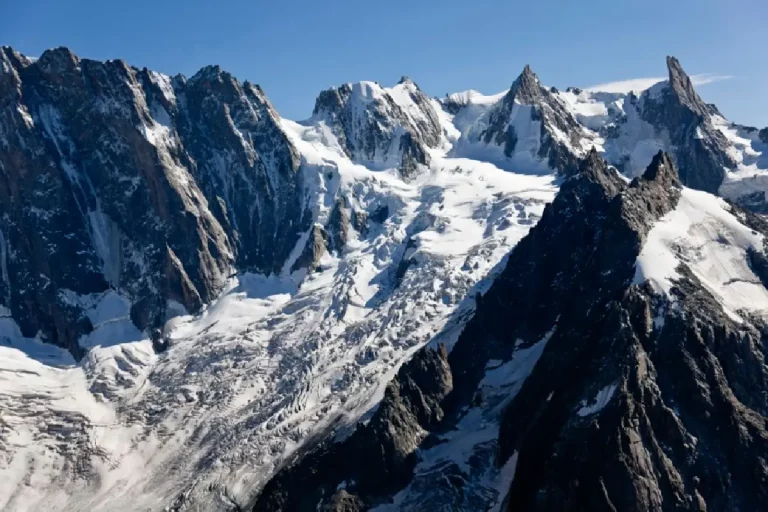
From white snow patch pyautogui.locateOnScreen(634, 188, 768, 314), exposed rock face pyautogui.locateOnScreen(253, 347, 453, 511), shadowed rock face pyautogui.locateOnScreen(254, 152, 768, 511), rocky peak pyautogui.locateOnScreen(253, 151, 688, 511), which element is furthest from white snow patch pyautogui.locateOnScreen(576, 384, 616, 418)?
exposed rock face pyautogui.locateOnScreen(253, 347, 453, 511)

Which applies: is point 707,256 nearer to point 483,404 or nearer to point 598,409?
point 483,404

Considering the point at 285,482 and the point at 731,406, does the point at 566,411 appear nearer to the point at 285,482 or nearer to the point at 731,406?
the point at 731,406

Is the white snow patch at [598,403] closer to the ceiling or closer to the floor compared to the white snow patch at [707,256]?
closer to the floor

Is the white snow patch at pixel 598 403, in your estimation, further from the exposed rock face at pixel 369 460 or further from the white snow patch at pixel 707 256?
the exposed rock face at pixel 369 460

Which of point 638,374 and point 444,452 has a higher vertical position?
point 638,374

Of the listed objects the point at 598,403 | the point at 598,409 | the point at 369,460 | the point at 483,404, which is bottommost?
the point at 369,460

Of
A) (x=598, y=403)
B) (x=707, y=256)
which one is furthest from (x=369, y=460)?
(x=707, y=256)

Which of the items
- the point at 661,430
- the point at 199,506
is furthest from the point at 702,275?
the point at 199,506

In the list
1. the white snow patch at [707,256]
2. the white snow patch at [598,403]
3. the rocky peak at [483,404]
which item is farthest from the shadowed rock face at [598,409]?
the white snow patch at [707,256]
